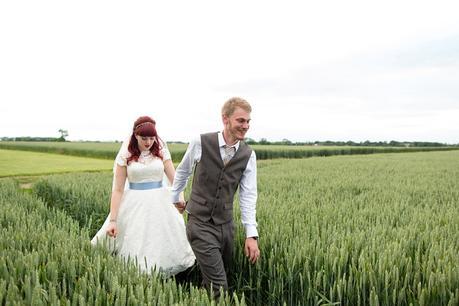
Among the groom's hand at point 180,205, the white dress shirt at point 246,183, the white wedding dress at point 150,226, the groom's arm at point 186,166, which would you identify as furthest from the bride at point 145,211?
the white dress shirt at point 246,183

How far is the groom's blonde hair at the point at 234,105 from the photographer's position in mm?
2739

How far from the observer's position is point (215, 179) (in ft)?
10.2

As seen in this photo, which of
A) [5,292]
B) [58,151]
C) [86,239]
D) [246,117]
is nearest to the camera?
[5,292]

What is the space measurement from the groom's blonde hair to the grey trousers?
0.95 m

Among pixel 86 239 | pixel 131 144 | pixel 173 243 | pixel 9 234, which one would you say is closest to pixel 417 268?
pixel 173 243

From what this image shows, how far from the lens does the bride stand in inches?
148

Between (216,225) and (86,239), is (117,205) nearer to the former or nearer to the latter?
(86,239)

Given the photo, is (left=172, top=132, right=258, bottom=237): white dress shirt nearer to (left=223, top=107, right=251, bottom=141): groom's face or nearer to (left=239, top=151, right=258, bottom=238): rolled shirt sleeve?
→ (left=239, top=151, right=258, bottom=238): rolled shirt sleeve

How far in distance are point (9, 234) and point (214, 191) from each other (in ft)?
5.47

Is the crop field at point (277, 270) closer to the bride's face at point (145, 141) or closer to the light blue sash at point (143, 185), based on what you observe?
the light blue sash at point (143, 185)

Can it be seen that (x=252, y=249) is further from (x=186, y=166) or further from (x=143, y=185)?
(x=143, y=185)

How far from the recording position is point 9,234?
122 inches

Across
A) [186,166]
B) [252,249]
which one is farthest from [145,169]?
[252,249]

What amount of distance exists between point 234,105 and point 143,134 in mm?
1279
